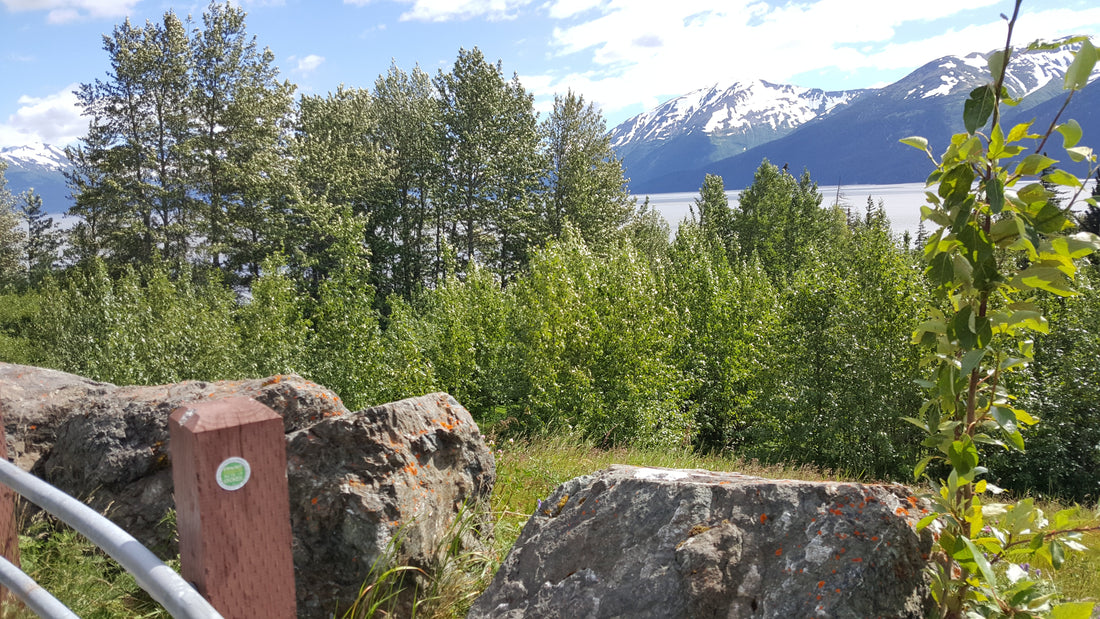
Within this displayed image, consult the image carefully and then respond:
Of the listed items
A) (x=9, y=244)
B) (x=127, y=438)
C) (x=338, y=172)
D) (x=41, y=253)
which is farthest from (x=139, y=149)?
(x=127, y=438)

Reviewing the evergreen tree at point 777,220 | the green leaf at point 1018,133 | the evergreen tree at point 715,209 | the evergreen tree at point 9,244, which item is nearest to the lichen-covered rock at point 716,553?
the green leaf at point 1018,133

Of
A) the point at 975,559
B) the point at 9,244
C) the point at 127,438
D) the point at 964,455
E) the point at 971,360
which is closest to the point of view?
the point at 975,559

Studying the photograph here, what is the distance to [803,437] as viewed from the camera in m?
19.9

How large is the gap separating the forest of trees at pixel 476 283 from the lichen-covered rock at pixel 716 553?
5596mm

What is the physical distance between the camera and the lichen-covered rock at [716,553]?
2.55m

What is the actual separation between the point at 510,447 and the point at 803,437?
553 inches

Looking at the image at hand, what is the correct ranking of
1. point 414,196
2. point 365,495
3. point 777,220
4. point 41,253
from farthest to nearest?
point 41,253 < point 777,220 < point 414,196 < point 365,495

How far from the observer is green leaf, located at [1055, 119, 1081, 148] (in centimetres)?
225

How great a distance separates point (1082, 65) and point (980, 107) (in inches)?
12.5

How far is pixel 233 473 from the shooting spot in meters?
1.52

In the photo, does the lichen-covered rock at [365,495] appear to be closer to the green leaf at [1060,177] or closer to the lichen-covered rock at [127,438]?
the lichen-covered rock at [127,438]

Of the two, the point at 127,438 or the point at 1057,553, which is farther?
the point at 127,438

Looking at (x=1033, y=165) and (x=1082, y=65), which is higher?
(x=1082, y=65)

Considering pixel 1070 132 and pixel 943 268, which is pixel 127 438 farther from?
pixel 1070 132
